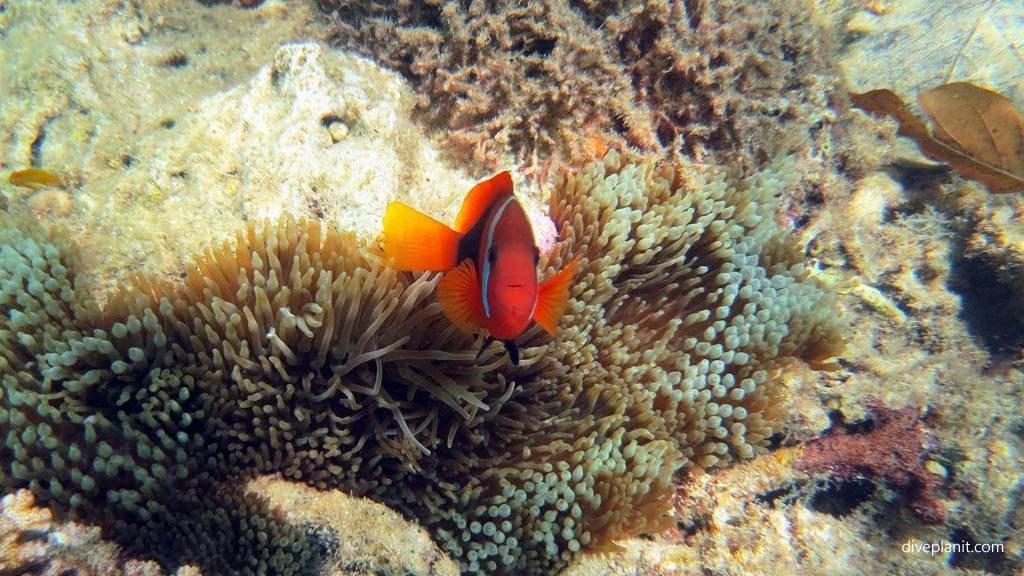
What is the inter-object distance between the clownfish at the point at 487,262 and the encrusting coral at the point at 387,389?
300mm

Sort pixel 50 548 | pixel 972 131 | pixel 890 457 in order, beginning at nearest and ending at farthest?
pixel 50 548, pixel 890 457, pixel 972 131

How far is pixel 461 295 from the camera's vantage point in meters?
1.79

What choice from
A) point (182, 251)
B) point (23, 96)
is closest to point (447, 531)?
point (182, 251)

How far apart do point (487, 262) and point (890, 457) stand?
2.81 metres

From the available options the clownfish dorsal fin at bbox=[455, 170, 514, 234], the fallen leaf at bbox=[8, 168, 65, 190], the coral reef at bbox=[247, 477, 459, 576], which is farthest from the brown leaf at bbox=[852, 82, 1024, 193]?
the fallen leaf at bbox=[8, 168, 65, 190]

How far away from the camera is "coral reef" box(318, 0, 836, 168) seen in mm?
3018

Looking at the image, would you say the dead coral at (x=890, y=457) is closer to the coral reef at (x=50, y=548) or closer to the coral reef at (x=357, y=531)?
the coral reef at (x=357, y=531)

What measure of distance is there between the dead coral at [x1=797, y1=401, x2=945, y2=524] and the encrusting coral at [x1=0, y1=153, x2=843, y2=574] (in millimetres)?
489

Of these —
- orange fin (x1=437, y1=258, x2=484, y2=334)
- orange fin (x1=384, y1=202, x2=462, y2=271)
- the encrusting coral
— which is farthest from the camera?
orange fin (x1=384, y1=202, x2=462, y2=271)

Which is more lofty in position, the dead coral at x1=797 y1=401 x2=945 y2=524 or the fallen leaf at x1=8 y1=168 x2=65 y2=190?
the fallen leaf at x1=8 y1=168 x2=65 y2=190

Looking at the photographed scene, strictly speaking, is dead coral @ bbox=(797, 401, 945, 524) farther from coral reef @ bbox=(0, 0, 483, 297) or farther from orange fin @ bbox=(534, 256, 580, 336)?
coral reef @ bbox=(0, 0, 483, 297)

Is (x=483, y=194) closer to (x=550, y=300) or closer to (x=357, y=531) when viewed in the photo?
(x=550, y=300)

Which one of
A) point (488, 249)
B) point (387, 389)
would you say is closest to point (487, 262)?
point (488, 249)

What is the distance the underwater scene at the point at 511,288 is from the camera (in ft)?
6.32
